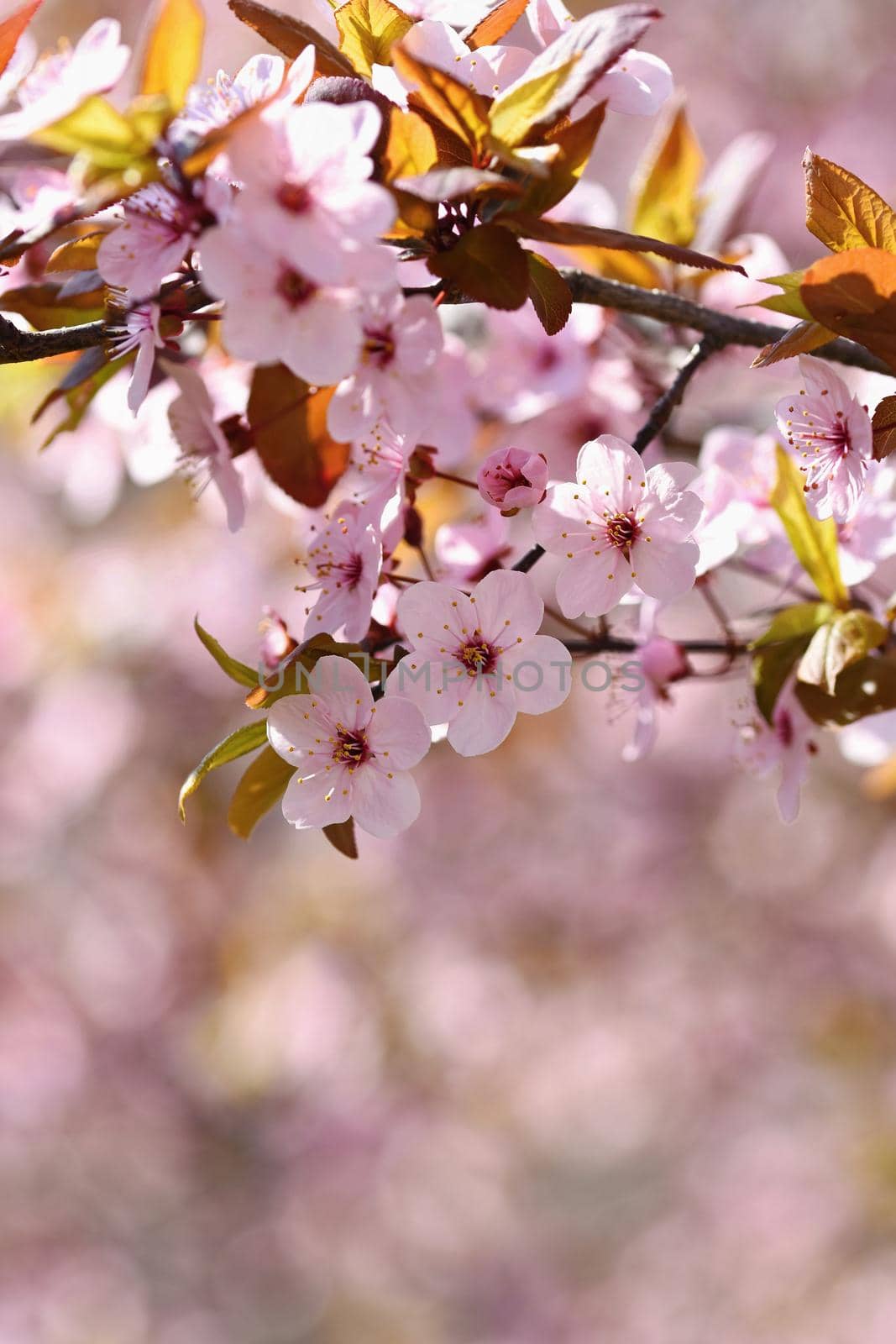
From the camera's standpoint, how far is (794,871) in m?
3.79

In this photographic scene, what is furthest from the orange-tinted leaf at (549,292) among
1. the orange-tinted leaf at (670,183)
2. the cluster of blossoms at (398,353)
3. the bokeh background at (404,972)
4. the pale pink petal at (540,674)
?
the bokeh background at (404,972)

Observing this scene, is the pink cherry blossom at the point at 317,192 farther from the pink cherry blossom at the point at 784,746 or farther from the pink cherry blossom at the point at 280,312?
the pink cherry blossom at the point at 784,746

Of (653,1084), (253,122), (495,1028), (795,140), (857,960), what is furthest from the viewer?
(653,1084)

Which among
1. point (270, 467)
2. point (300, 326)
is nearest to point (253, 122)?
point (300, 326)

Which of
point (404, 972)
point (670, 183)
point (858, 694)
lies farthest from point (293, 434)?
point (404, 972)

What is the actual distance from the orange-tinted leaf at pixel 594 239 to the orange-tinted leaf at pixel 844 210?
0.08 metres

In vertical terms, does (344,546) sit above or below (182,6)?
below

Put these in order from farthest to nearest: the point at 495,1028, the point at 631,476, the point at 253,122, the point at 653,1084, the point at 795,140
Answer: the point at 653,1084 → the point at 495,1028 → the point at 795,140 → the point at 631,476 → the point at 253,122

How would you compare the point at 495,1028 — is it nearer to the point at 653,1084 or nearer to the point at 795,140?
the point at 653,1084

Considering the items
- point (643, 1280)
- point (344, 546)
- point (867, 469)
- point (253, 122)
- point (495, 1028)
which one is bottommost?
point (643, 1280)

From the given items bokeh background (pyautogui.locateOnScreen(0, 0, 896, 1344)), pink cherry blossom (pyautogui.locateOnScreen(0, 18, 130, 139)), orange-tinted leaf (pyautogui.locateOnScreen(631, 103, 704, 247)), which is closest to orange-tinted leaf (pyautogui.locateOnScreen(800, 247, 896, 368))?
pink cherry blossom (pyautogui.locateOnScreen(0, 18, 130, 139))

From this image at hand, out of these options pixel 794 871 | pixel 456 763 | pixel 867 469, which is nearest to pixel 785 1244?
pixel 794 871

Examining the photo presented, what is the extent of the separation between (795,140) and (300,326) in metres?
4.00

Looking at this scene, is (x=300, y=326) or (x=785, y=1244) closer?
(x=300, y=326)
